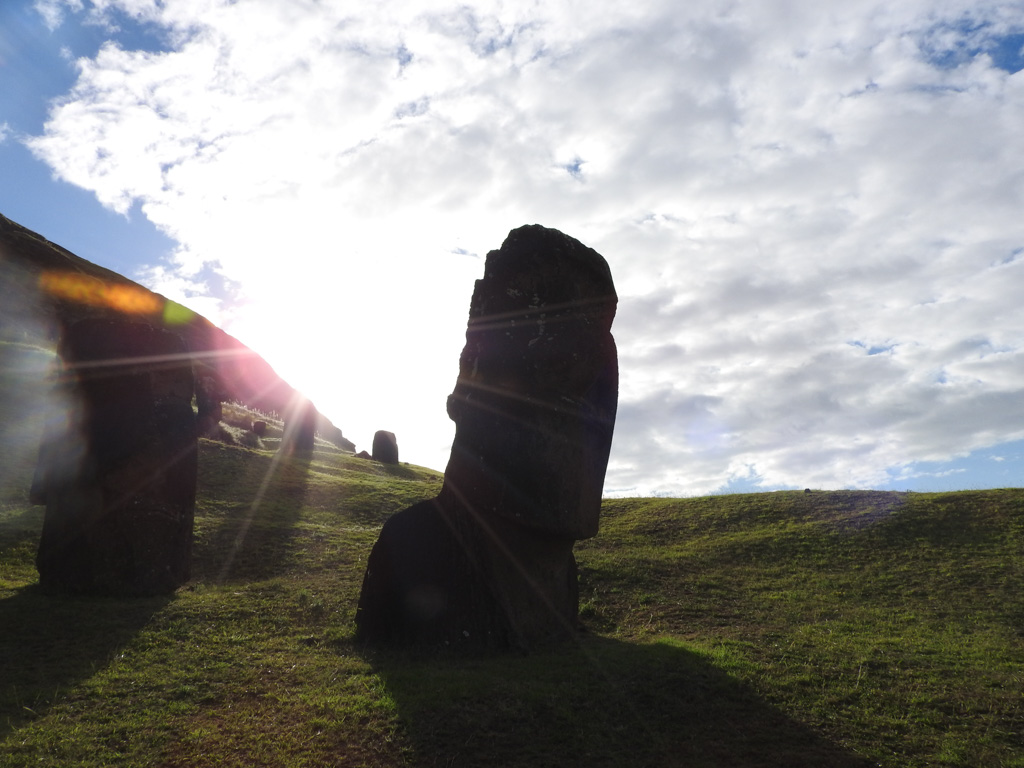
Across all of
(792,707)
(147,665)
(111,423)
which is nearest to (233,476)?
(111,423)

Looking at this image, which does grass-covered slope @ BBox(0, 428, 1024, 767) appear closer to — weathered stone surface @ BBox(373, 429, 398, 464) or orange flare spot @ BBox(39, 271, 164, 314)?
weathered stone surface @ BBox(373, 429, 398, 464)

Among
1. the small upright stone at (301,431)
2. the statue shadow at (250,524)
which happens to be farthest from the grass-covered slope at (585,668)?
the small upright stone at (301,431)

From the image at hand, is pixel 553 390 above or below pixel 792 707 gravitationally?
above

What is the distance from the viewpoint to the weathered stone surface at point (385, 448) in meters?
34.8

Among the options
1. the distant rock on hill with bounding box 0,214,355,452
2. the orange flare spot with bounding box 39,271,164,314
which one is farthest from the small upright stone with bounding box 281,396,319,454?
the orange flare spot with bounding box 39,271,164,314

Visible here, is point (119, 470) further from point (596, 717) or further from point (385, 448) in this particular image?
point (385, 448)

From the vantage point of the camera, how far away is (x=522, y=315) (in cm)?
1062

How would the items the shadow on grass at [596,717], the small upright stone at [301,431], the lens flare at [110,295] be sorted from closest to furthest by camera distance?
1. the shadow on grass at [596,717]
2. the small upright stone at [301,431]
3. the lens flare at [110,295]

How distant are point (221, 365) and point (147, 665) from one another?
6196 cm

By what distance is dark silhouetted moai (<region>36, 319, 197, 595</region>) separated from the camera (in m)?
11.7

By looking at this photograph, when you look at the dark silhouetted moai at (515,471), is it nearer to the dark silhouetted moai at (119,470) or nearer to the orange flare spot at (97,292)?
the dark silhouetted moai at (119,470)

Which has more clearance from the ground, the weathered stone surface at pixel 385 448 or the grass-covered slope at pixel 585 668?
the weathered stone surface at pixel 385 448

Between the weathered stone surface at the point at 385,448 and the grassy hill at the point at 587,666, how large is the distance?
1674 centimetres

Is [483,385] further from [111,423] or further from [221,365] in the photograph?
[221,365]
